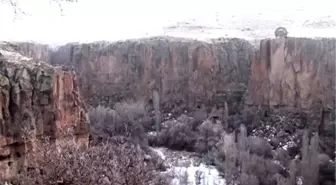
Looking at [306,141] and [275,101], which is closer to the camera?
[306,141]

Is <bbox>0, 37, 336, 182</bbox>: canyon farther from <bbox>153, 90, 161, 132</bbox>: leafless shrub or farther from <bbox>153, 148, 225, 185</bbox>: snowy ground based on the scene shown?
<bbox>153, 148, 225, 185</bbox>: snowy ground

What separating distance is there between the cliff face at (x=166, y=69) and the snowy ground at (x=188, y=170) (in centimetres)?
755

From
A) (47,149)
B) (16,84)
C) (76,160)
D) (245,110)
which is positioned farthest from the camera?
(245,110)

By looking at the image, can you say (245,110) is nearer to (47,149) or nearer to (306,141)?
(306,141)

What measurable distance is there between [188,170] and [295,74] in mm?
11019

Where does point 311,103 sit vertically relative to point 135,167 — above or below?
below

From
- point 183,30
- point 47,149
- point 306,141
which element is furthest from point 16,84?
point 183,30

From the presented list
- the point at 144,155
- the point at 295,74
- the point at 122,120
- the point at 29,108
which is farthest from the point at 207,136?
the point at 29,108

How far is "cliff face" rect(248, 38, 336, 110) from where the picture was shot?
1125 inches

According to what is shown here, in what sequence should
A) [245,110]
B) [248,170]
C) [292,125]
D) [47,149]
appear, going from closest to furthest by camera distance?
[47,149]
[248,170]
[292,125]
[245,110]

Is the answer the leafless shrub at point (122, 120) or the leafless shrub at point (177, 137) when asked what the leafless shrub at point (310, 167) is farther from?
the leafless shrub at point (122, 120)

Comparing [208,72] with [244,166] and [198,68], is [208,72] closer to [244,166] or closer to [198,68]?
[198,68]

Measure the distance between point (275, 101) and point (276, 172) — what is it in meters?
10.0

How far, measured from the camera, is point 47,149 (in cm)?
584
